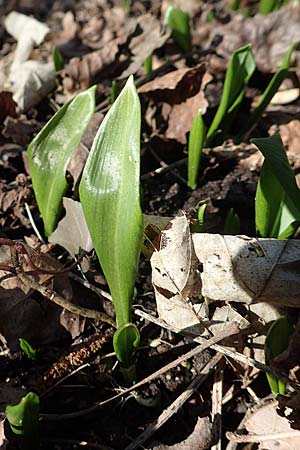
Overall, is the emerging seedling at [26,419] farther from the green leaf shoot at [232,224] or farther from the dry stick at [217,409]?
the green leaf shoot at [232,224]

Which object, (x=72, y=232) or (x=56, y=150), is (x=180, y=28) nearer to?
(x=56, y=150)

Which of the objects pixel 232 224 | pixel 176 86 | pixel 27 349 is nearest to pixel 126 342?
pixel 27 349

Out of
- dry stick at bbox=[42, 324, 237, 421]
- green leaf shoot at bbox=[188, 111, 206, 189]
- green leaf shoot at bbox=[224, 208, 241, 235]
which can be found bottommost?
dry stick at bbox=[42, 324, 237, 421]

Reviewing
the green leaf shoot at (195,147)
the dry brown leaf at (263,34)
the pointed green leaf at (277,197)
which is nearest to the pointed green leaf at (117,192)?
the pointed green leaf at (277,197)

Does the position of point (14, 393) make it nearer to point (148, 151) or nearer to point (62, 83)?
point (148, 151)

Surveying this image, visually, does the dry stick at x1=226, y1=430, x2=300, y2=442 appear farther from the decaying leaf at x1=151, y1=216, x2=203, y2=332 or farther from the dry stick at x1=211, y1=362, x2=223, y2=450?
the decaying leaf at x1=151, y1=216, x2=203, y2=332

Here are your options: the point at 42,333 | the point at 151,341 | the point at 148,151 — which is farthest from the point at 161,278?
the point at 148,151

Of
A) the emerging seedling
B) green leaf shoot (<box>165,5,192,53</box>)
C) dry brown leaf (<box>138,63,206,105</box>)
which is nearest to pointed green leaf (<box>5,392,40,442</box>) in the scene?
the emerging seedling
